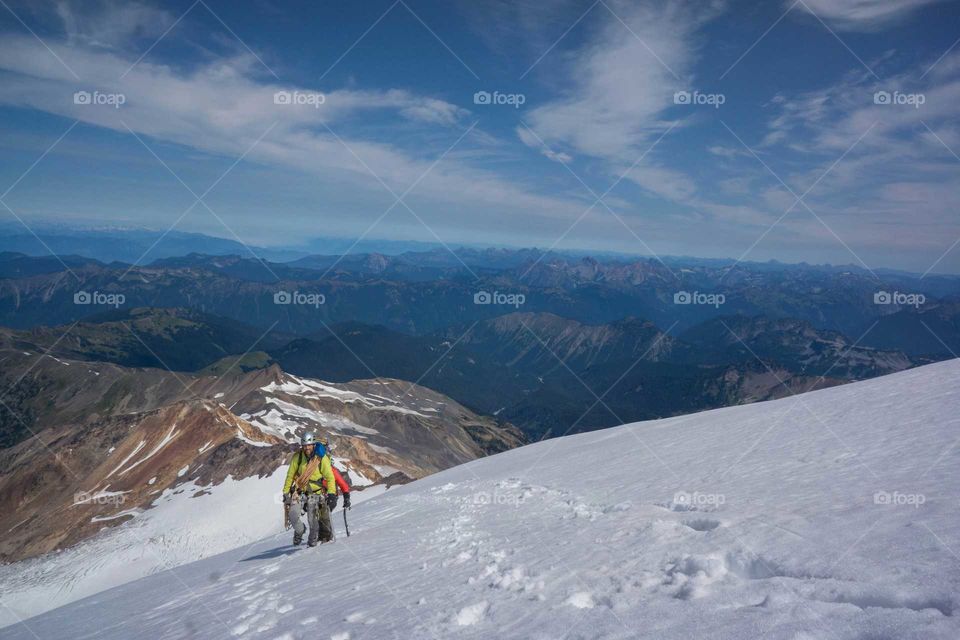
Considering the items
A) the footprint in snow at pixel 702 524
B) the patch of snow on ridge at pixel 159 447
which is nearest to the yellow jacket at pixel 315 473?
the footprint in snow at pixel 702 524

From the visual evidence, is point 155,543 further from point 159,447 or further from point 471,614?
point 471,614

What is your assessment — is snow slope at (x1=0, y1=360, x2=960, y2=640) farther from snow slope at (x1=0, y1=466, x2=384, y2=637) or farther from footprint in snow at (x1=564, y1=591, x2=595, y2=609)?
snow slope at (x1=0, y1=466, x2=384, y2=637)

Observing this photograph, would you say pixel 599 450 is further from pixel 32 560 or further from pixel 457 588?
pixel 32 560

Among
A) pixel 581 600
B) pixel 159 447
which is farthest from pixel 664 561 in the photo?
pixel 159 447

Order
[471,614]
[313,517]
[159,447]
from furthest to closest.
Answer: [159,447] < [313,517] < [471,614]

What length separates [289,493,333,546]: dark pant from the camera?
1421 centimetres

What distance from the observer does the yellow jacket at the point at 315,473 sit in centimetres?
1395

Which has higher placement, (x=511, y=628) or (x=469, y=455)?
(x=511, y=628)

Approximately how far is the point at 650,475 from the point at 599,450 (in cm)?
823

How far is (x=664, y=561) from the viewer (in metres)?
7.62

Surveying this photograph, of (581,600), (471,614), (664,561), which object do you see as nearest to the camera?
(581,600)

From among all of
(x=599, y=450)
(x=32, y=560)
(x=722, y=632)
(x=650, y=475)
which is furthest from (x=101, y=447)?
(x=722, y=632)

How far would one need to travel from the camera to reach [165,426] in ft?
291

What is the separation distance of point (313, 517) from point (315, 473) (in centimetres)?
145
